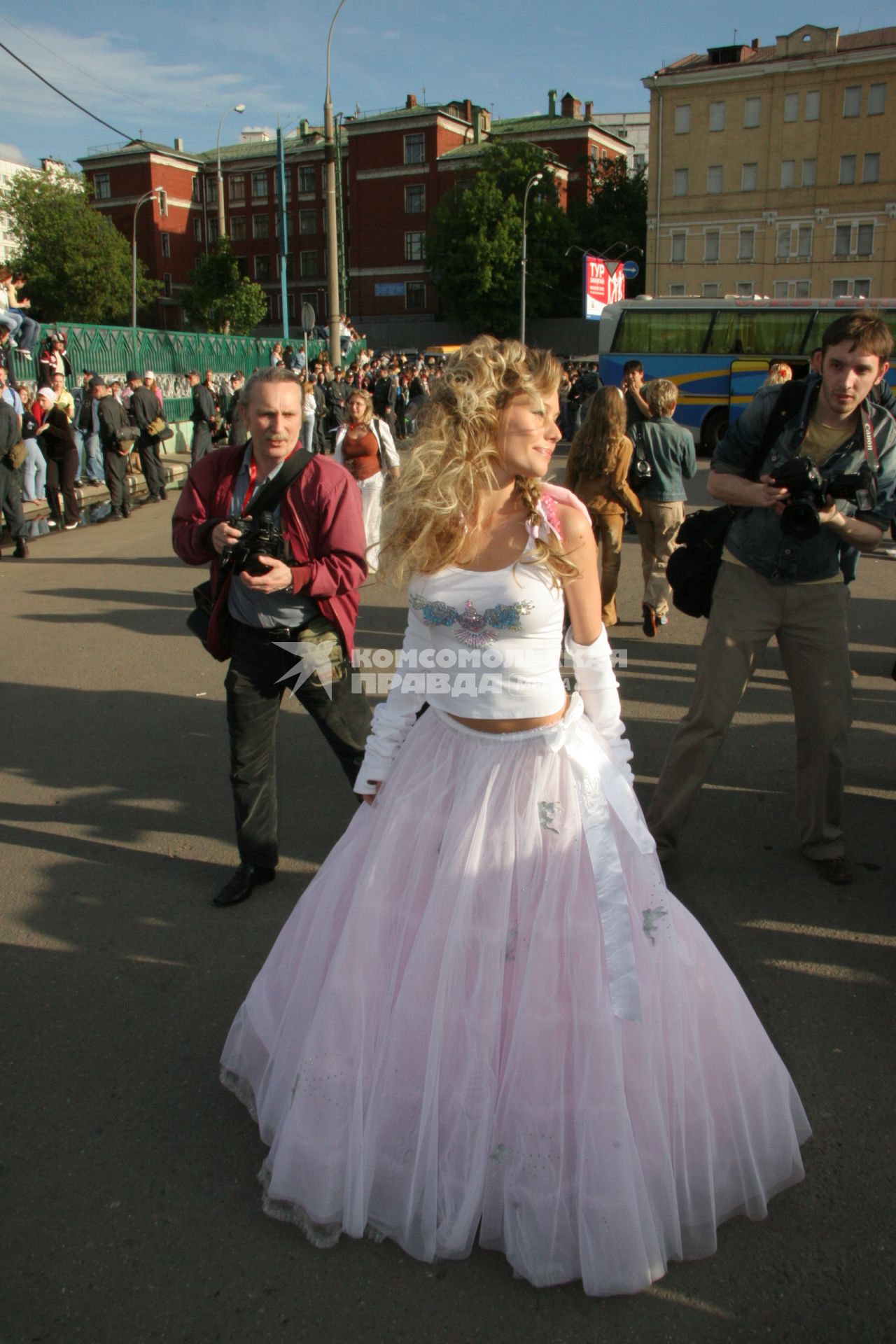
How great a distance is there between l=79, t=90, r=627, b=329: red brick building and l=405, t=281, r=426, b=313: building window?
100 millimetres

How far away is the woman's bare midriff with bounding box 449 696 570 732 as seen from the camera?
2.51 metres

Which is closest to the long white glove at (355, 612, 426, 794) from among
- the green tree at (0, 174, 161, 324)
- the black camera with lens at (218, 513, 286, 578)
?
the black camera with lens at (218, 513, 286, 578)

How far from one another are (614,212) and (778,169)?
1339cm

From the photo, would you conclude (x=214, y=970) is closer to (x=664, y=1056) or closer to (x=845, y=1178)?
(x=664, y=1056)

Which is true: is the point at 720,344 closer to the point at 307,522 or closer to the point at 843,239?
the point at 307,522

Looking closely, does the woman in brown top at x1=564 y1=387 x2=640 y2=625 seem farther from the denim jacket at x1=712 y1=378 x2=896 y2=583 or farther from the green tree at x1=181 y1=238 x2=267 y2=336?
the green tree at x1=181 y1=238 x2=267 y2=336

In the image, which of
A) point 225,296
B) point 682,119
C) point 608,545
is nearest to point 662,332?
point 608,545

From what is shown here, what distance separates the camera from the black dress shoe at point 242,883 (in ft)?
12.7

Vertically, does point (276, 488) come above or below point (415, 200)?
below

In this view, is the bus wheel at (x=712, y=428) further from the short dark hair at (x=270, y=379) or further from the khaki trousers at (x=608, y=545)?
the short dark hair at (x=270, y=379)

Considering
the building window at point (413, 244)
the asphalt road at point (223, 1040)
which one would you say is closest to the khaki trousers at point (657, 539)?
the asphalt road at point (223, 1040)

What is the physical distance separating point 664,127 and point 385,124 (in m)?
22.1

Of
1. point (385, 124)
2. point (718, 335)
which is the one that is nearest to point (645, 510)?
point (718, 335)

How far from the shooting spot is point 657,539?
783 centimetres
